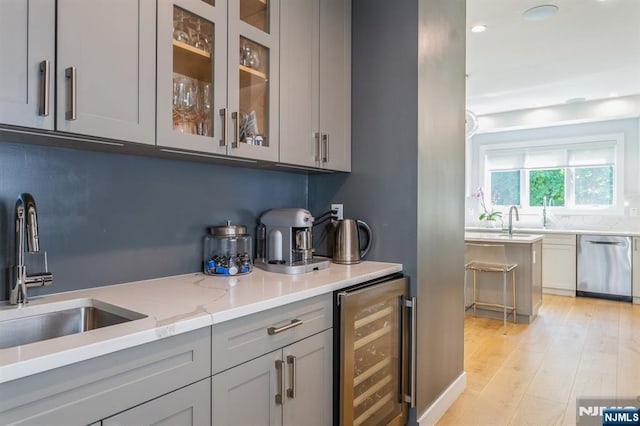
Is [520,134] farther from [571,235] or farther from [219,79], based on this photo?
[219,79]

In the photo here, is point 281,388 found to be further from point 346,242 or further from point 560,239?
point 560,239

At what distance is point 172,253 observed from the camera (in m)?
1.76

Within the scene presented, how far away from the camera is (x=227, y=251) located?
1919mm

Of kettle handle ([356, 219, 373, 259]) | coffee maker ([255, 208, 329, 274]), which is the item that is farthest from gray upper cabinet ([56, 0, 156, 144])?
kettle handle ([356, 219, 373, 259])

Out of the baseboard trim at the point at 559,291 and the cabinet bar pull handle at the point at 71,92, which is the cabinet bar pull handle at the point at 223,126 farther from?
the baseboard trim at the point at 559,291

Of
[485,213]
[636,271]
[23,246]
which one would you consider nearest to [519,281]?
[636,271]

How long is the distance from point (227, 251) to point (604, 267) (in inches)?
198

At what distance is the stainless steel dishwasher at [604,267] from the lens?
16.0 feet

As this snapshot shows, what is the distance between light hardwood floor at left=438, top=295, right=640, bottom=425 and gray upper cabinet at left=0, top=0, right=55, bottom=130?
232 centimetres

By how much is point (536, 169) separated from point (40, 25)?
660 centimetres

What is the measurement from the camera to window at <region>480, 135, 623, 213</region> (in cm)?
568

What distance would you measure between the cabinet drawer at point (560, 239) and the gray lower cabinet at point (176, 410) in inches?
212

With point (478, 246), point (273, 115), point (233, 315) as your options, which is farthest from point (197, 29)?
point (478, 246)

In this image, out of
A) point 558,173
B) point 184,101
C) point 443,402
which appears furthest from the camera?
point 558,173
